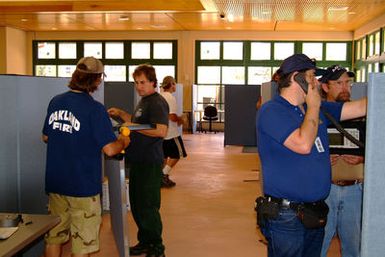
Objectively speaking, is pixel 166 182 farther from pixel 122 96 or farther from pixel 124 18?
pixel 124 18

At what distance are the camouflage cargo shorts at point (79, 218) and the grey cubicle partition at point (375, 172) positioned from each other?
1.66 metres

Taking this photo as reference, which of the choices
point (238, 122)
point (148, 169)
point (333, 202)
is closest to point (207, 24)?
point (238, 122)

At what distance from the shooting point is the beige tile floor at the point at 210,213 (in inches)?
180

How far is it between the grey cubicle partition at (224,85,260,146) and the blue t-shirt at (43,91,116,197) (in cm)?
908

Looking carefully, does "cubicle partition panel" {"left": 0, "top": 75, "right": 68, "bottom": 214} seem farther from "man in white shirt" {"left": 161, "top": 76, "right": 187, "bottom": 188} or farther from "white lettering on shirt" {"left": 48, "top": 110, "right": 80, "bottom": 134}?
"man in white shirt" {"left": 161, "top": 76, "right": 187, "bottom": 188}

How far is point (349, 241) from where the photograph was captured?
303 centimetres

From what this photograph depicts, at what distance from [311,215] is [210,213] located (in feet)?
11.8

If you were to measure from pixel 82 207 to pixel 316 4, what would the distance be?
30.8ft

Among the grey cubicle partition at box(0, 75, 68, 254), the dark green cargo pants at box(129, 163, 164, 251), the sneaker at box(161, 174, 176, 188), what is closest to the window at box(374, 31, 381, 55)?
the sneaker at box(161, 174, 176, 188)

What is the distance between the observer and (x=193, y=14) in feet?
43.1

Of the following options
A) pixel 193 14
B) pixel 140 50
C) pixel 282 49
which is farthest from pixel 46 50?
pixel 282 49

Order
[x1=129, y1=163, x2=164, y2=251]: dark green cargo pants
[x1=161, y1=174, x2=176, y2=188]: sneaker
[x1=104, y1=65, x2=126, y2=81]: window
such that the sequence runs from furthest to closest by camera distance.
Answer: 1. [x1=104, y1=65, x2=126, y2=81]: window
2. [x1=161, y1=174, x2=176, y2=188]: sneaker
3. [x1=129, y1=163, x2=164, y2=251]: dark green cargo pants

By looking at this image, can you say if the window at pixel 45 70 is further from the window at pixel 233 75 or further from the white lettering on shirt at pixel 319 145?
the white lettering on shirt at pixel 319 145

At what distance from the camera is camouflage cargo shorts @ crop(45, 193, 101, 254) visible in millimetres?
2918
